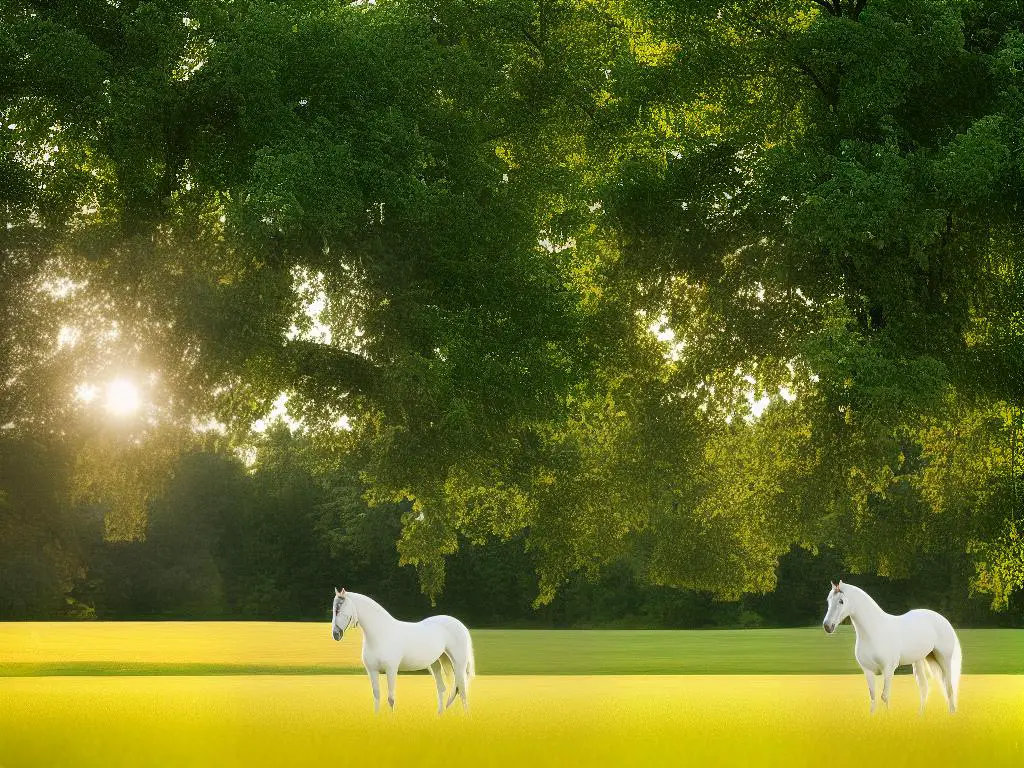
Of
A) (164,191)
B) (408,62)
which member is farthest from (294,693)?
(408,62)

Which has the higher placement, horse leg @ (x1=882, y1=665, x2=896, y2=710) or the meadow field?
horse leg @ (x1=882, y1=665, x2=896, y2=710)

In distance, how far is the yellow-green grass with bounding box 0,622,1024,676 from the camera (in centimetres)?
3119

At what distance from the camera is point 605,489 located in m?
24.7

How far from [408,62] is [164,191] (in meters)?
4.48

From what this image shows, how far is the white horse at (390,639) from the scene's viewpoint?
1266cm

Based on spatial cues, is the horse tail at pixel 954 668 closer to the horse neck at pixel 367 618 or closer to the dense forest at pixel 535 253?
the dense forest at pixel 535 253

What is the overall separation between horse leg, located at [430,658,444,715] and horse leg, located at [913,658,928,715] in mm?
5292

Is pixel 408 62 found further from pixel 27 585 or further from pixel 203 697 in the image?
pixel 27 585

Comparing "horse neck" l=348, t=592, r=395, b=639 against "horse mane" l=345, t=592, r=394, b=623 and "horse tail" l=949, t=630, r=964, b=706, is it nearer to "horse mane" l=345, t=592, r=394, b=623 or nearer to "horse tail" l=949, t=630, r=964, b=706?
"horse mane" l=345, t=592, r=394, b=623

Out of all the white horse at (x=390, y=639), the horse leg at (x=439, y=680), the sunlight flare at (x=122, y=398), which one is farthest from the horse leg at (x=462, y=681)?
the sunlight flare at (x=122, y=398)

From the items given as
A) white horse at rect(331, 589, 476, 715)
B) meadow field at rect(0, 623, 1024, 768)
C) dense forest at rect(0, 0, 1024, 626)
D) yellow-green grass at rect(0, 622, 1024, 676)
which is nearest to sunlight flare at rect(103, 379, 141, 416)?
dense forest at rect(0, 0, 1024, 626)

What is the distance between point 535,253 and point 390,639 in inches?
421

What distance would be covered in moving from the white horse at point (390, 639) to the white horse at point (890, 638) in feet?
13.2

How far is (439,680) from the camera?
14.3 meters
